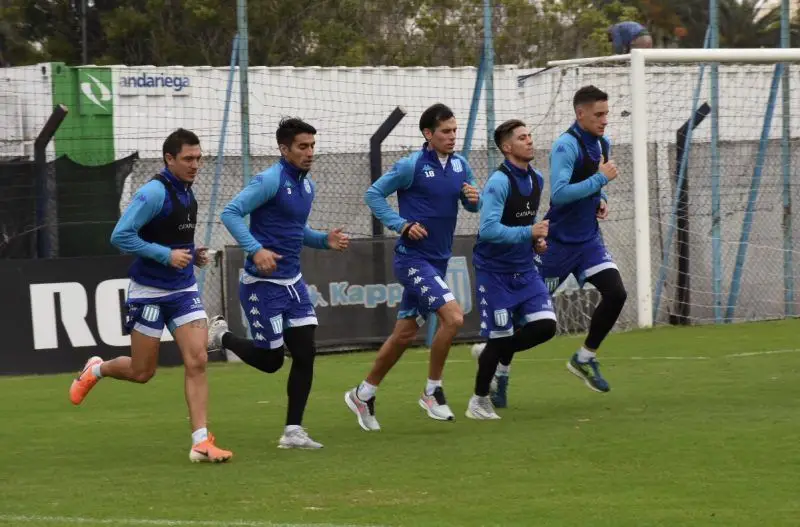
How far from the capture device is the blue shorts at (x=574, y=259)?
11.7 m

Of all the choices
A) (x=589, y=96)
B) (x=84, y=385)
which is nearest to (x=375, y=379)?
(x=84, y=385)

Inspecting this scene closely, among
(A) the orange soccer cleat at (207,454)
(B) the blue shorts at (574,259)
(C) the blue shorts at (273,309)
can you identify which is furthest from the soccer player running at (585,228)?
(A) the orange soccer cleat at (207,454)

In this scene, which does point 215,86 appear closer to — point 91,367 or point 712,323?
point 712,323

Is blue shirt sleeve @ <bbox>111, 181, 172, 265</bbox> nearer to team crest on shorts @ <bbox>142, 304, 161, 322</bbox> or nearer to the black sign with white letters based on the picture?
team crest on shorts @ <bbox>142, 304, 161, 322</bbox>

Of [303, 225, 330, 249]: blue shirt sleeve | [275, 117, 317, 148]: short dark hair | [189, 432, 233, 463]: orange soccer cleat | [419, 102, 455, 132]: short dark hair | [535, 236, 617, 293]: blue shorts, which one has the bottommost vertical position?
[189, 432, 233, 463]: orange soccer cleat

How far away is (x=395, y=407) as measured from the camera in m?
11.9

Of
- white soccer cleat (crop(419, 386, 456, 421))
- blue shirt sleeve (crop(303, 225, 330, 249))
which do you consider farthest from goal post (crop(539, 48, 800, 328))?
blue shirt sleeve (crop(303, 225, 330, 249))

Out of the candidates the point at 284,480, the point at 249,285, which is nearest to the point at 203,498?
the point at 284,480

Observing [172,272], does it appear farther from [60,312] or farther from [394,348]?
[60,312]

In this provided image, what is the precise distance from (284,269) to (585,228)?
279 cm

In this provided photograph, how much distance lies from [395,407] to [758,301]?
843 centimetres

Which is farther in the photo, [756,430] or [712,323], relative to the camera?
[712,323]

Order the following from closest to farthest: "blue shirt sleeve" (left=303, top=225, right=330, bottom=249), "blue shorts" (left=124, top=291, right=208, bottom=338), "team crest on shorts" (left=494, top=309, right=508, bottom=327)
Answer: "blue shorts" (left=124, top=291, right=208, bottom=338) < "blue shirt sleeve" (left=303, top=225, right=330, bottom=249) < "team crest on shorts" (left=494, top=309, right=508, bottom=327)

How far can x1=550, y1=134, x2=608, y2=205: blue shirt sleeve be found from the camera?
36.7 ft
